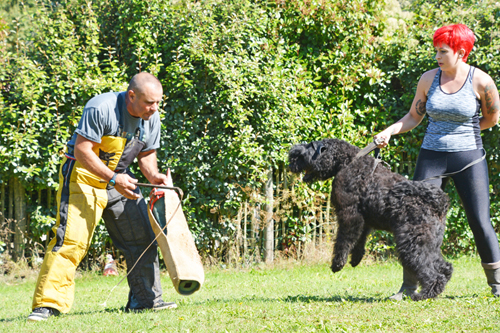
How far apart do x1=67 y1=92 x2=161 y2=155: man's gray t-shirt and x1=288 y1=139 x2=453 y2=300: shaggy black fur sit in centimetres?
157

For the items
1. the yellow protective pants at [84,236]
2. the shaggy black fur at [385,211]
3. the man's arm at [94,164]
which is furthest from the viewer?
the shaggy black fur at [385,211]

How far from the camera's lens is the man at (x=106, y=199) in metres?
3.53

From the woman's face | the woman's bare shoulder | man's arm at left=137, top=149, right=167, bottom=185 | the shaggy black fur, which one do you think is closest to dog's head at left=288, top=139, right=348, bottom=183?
the shaggy black fur

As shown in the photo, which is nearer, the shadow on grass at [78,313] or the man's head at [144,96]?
the man's head at [144,96]

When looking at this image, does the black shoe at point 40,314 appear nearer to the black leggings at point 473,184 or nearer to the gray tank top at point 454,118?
the black leggings at point 473,184

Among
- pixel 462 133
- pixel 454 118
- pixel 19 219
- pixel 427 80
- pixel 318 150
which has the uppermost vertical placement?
pixel 427 80

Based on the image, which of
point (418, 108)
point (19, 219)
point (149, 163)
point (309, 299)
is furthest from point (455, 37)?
point (19, 219)

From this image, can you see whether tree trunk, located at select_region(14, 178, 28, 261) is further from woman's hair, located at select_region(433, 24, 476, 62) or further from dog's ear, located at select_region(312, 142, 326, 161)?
woman's hair, located at select_region(433, 24, 476, 62)

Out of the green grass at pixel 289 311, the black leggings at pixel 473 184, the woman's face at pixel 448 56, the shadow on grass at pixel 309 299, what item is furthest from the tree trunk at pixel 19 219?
the woman's face at pixel 448 56

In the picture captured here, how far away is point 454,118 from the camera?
12.7 feet

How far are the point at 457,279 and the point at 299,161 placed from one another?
2807 millimetres

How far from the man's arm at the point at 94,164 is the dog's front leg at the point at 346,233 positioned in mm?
1708

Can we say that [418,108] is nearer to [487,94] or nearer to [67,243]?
[487,94]

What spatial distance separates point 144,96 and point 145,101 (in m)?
0.04
